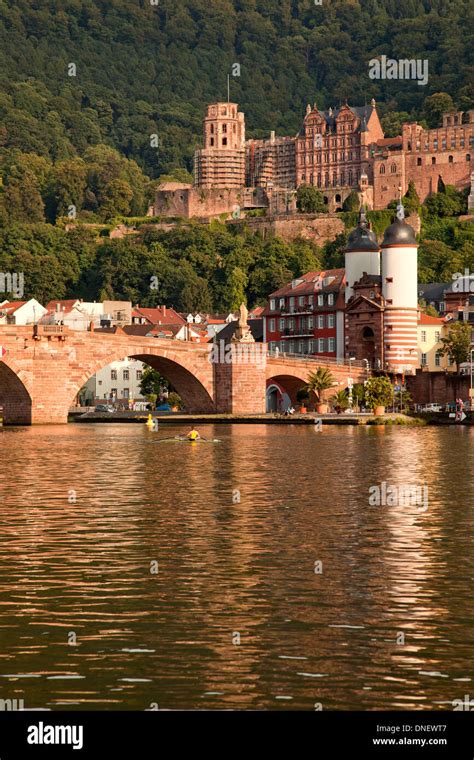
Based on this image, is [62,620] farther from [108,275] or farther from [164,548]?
[108,275]

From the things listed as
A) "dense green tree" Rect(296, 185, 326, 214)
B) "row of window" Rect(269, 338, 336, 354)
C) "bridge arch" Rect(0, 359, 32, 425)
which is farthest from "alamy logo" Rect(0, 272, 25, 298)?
"bridge arch" Rect(0, 359, 32, 425)

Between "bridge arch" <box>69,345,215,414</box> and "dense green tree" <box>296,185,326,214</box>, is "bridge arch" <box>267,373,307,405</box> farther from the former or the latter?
"dense green tree" <box>296,185,326,214</box>

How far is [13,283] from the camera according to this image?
591 feet

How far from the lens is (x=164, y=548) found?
34.1m

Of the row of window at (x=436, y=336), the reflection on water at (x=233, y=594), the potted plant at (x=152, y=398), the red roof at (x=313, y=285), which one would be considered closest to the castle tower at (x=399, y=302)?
the row of window at (x=436, y=336)

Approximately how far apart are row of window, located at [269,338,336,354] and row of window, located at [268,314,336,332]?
1.08 metres

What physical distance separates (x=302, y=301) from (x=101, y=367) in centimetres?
3398

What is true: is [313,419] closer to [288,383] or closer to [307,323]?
→ [288,383]

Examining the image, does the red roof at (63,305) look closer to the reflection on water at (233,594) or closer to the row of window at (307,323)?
the row of window at (307,323)

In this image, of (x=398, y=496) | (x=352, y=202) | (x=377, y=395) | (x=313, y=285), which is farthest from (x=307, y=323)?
(x=398, y=496)

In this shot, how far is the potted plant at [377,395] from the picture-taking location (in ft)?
361

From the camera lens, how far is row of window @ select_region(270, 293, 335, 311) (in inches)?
5187
